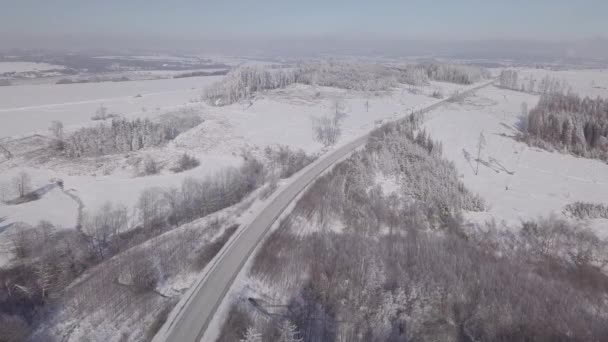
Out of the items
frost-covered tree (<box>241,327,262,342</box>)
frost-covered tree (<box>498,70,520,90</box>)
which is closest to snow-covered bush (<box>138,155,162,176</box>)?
frost-covered tree (<box>241,327,262,342</box>)

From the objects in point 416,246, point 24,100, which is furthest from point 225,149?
point 24,100

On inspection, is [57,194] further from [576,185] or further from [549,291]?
[576,185]

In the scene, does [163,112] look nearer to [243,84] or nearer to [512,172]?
[243,84]

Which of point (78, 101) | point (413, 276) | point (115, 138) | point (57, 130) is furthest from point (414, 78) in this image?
point (413, 276)

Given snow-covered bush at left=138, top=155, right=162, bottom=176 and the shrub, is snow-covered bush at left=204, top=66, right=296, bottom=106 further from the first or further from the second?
snow-covered bush at left=138, top=155, right=162, bottom=176

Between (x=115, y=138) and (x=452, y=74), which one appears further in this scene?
(x=452, y=74)
